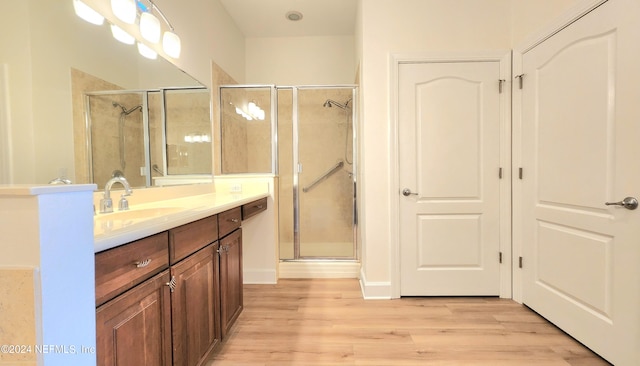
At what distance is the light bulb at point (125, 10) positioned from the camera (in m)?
1.46

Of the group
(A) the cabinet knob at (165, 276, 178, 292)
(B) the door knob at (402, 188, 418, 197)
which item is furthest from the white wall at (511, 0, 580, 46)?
(A) the cabinet knob at (165, 276, 178, 292)

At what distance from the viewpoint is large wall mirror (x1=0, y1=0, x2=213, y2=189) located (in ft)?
3.52

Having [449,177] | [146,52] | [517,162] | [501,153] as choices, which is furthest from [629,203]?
[146,52]

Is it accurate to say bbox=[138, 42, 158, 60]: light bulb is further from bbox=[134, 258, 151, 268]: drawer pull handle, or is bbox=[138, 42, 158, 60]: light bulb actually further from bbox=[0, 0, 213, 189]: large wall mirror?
bbox=[134, 258, 151, 268]: drawer pull handle

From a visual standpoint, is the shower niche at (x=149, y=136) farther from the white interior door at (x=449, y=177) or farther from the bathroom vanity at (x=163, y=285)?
the white interior door at (x=449, y=177)

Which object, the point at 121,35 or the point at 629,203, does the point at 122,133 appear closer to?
the point at 121,35

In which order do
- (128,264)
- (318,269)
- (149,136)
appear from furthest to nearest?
(318,269)
(149,136)
(128,264)

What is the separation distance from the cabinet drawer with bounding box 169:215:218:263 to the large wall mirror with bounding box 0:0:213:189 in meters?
0.55

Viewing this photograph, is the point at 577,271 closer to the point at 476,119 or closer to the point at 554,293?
the point at 554,293

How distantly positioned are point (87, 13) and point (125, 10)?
223 millimetres

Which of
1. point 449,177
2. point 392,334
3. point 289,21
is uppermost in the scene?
point 289,21

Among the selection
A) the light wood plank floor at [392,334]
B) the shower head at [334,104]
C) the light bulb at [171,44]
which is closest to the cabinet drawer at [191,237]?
the light wood plank floor at [392,334]

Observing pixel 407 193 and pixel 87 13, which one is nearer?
pixel 87 13

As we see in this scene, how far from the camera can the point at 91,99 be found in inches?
51.9
